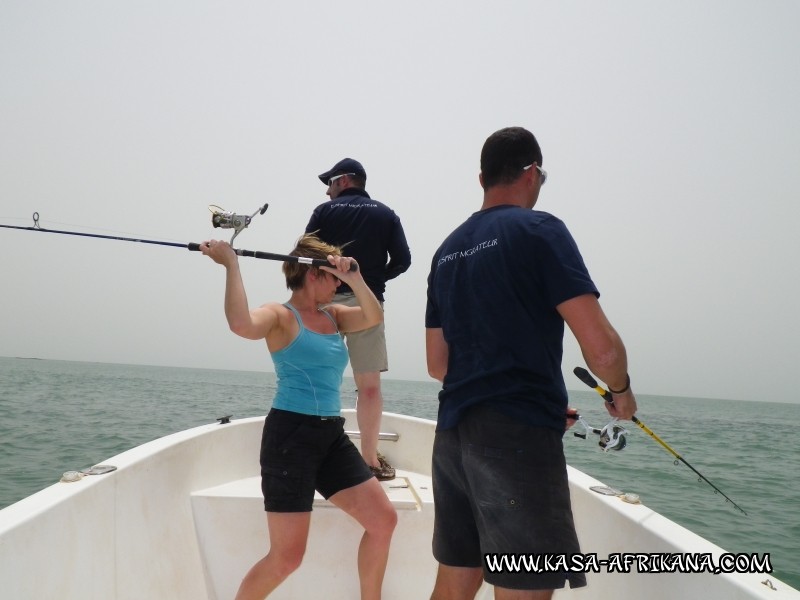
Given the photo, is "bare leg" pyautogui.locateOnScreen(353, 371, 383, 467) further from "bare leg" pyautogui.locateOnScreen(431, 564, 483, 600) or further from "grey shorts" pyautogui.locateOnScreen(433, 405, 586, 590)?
"grey shorts" pyautogui.locateOnScreen(433, 405, 586, 590)

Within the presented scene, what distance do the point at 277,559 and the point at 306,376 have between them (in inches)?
32.0

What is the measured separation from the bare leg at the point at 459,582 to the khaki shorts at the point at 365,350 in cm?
176

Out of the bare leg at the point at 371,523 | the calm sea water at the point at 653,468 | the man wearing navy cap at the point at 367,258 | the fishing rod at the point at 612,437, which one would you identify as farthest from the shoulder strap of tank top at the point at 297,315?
the calm sea water at the point at 653,468

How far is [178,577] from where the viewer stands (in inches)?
109

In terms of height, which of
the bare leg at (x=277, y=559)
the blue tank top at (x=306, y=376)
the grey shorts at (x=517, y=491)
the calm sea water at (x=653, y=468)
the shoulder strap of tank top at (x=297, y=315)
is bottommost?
the calm sea water at (x=653, y=468)

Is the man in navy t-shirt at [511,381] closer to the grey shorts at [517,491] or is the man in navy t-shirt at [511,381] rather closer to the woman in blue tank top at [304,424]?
the grey shorts at [517,491]

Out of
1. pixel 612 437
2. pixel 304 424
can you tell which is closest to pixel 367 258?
pixel 304 424

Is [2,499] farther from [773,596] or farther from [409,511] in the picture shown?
[773,596]

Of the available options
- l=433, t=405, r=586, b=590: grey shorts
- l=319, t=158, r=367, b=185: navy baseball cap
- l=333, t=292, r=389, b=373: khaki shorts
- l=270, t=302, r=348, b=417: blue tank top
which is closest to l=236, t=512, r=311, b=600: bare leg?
l=270, t=302, r=348, b=417: blue tank top

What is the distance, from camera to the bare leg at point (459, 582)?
1842 millimetres

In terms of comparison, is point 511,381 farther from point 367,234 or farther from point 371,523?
point 367,234

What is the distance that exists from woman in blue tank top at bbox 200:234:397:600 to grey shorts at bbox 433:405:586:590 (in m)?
0.94

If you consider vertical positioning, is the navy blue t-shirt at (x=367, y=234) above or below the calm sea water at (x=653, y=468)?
above

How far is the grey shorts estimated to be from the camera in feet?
4.97
